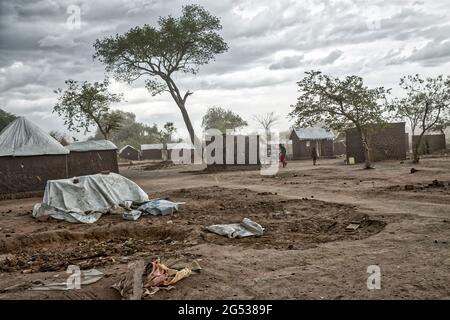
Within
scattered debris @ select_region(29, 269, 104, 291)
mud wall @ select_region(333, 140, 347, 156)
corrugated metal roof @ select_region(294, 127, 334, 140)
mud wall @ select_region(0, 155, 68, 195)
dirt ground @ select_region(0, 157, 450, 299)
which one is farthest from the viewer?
mud wall @ select_region(333, 140, 347, 156)

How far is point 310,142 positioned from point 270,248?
3735 centimetres

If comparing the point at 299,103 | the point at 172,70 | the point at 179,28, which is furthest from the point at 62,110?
the point at 299,103

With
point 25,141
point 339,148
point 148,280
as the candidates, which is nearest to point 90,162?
point 25,141

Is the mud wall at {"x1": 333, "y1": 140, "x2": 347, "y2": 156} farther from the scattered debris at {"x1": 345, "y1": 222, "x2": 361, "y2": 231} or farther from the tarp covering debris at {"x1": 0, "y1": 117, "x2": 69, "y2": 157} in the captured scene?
the scattered debris at {"x1": 345, "y1": 222, "x2": 361, "y2": 231}

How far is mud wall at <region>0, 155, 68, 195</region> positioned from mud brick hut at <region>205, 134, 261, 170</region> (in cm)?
1110

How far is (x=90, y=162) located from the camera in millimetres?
20250

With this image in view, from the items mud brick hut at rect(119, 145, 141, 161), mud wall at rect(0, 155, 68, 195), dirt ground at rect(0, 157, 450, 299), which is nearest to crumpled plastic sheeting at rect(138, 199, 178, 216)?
dirt ground at rect(0, 157, 450, 299)

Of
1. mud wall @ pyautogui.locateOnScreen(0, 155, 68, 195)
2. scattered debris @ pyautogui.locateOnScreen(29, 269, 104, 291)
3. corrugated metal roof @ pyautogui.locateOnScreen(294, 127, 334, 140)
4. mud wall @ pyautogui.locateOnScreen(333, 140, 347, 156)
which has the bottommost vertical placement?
scattered debris @ pyautogui.locateOnScreen(29, 269, 104, 291)

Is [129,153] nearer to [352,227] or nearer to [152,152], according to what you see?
[152,152]

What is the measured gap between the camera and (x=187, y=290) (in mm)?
4246

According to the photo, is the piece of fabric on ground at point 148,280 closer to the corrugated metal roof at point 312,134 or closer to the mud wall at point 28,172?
the mud wall at point 28,172

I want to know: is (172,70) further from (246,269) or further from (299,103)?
(246,269)

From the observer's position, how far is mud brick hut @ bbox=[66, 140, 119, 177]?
1952 cm

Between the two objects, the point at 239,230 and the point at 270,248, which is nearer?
the point at 270,248
